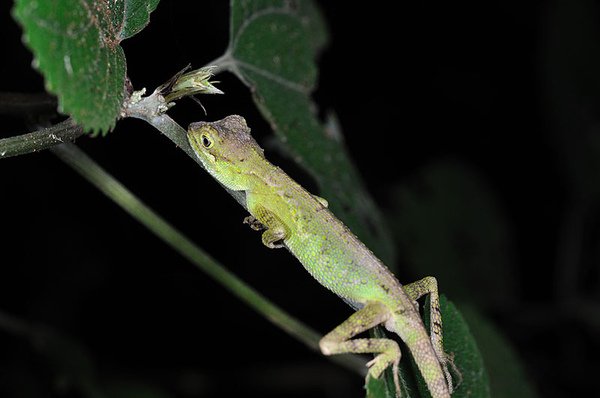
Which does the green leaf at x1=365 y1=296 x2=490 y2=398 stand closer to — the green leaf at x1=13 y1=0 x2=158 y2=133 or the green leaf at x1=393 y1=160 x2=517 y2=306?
the green leaf at x1=13 y1=0 x2=158 y2=133

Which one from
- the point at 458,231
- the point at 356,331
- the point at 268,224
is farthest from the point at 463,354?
the point at 458,231

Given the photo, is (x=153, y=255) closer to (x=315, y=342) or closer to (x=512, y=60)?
(x=315, y=342)

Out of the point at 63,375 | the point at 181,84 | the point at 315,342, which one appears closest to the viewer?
the point at 181,84

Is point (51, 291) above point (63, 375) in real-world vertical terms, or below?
above

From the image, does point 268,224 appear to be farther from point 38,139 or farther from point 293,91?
point 38,139

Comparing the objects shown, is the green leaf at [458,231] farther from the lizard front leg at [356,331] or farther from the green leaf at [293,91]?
the lizard front leg at [356,331]

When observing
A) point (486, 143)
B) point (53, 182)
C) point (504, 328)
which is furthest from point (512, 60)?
point (53, 182)

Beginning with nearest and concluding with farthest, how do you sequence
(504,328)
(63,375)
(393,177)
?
(63,375) < (504,328) < (393,177)
